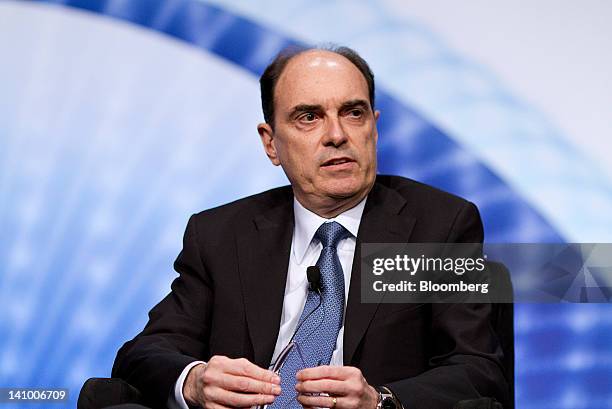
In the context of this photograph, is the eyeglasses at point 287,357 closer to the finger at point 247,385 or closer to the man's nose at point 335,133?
the finger at point 247,385

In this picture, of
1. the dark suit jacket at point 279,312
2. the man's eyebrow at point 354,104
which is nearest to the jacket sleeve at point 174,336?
the dark suit jacket at point 279,312

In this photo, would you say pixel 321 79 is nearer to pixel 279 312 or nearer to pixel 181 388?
pixel 279 312

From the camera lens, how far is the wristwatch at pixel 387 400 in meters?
2.13

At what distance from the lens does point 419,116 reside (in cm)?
331

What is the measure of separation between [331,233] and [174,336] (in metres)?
0.53

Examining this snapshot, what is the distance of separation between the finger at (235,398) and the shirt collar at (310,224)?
628 mm

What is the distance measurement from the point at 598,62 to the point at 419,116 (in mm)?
645

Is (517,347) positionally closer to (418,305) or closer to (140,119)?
(418,305)

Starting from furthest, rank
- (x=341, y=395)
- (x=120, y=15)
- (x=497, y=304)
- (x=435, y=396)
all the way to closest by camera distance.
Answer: (x=120, y=15), (x=497, y=304), (x=435, y=396), (x=341, y=395)

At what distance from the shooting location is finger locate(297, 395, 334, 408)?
2.03 meters

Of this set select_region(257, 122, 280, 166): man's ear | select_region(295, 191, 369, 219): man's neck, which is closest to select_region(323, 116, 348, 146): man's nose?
select_region(295, 191, 369, 219): man's neck

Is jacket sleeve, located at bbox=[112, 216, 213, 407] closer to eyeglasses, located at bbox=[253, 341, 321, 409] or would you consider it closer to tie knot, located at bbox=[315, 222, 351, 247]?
eyeglasses, located at bbox=[253, 341, 321, 409]

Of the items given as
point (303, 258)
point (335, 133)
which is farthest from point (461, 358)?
point (335, 133)

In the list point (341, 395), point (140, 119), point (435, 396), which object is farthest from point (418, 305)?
point (140, 119)
